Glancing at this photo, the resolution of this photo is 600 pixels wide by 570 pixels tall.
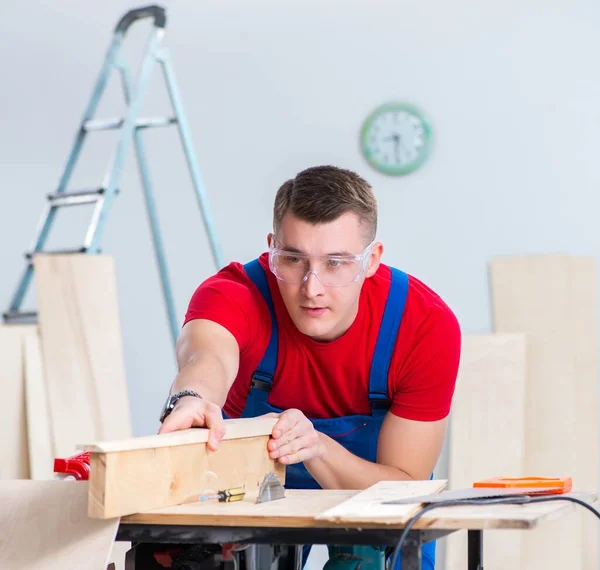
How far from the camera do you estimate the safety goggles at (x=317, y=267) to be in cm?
208

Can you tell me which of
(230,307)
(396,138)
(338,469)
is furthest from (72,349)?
(338,469)

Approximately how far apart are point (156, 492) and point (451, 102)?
3916 mm

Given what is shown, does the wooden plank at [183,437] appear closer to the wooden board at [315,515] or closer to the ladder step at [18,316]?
the wooden board at [315,515]

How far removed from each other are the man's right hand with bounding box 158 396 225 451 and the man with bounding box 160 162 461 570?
0.21 meters

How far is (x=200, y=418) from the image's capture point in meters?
1.70

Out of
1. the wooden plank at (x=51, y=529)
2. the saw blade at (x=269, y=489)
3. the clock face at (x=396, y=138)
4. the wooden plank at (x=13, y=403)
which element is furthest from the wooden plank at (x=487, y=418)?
the wooden plank at (x=51, y=529)

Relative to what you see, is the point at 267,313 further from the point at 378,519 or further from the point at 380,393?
the point at 378,519

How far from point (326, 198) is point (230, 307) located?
36 cm

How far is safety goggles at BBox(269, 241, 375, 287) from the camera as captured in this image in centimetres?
208

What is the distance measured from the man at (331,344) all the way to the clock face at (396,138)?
2738mm

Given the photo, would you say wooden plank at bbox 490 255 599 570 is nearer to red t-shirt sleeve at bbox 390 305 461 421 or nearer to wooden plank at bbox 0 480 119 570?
red t-shirt sleeve at bbox 390 305 461 421

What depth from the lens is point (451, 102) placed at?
16.6 feet

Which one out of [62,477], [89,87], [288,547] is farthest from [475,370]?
[89,87]

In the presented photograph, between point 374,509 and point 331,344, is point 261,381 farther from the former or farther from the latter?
point 374,509
